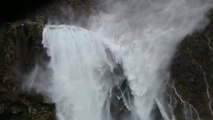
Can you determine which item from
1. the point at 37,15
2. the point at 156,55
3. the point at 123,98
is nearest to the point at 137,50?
the point at 156,55

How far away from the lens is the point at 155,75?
14031 mm

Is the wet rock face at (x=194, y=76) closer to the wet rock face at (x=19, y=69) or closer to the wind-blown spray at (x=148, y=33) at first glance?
the wind-blown spray at (x=148, y=33)

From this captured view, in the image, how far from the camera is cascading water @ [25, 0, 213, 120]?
12.8 metres

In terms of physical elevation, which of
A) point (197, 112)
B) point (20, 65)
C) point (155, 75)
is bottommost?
point (197, 112)

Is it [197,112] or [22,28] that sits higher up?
[22,28]

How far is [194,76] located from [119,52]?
2056mm

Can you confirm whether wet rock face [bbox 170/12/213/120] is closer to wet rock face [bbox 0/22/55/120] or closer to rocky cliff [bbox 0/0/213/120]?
rocky cliff [bbox 0/0/213/120]

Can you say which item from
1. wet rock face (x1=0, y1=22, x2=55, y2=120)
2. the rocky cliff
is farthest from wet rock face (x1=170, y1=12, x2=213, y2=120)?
wet rock face (x1=0, y1=22, x2=55, y2=120)

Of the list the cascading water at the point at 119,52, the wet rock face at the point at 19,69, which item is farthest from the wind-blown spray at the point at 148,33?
the wet rock face at the point at 19,69

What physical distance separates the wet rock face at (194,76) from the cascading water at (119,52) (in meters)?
0.23

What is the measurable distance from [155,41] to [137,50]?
23.0 inches

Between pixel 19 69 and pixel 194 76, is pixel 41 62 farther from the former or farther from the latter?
pixel 194 76

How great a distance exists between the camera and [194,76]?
557 inches

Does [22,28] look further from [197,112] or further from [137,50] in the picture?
[197,112]
